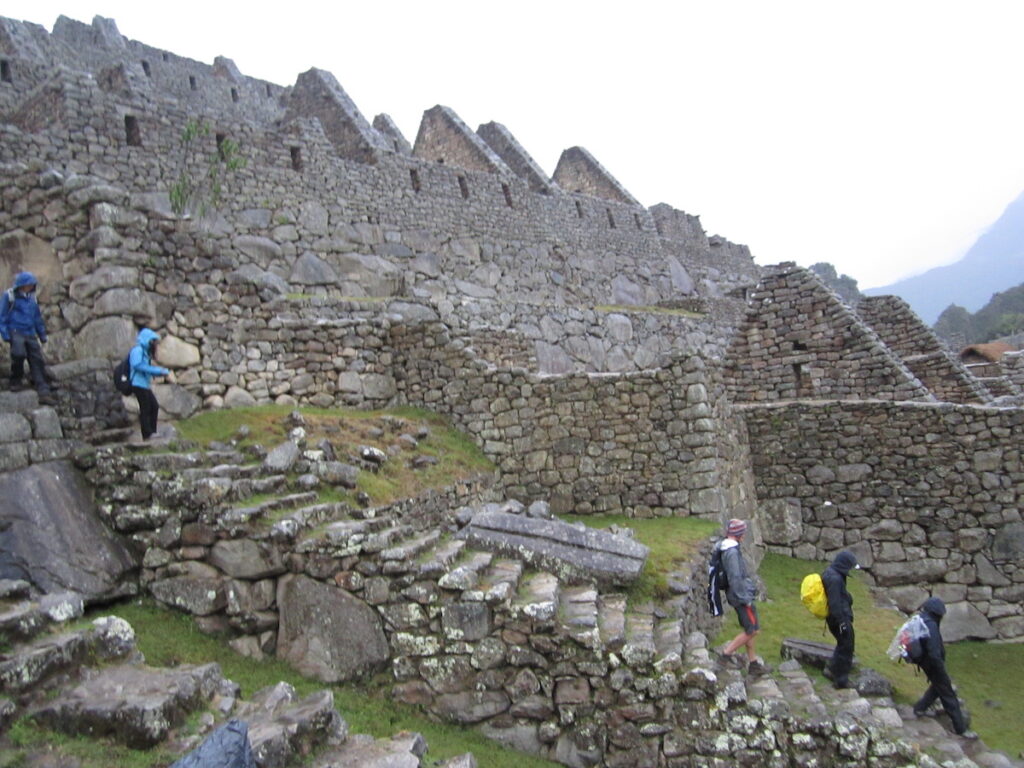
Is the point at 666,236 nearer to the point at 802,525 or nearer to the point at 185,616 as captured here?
the point at 802,525

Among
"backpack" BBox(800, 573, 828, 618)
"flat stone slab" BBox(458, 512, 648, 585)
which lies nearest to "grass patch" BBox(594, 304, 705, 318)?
"flat stone slab" BBox(458, 512, 648, 585)

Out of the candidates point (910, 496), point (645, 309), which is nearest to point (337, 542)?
point (910, 496)

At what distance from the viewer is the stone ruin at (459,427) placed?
261 inches

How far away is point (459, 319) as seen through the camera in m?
19.9

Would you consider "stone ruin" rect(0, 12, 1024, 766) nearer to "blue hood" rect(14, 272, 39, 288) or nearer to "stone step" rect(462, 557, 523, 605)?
"stone step" rect(462, 557, 523, 605)

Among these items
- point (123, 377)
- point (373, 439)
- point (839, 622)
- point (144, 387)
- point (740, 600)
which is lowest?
point (839, 622)

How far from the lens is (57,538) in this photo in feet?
22.8

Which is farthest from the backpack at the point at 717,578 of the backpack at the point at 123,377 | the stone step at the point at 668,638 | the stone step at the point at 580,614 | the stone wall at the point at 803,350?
the stone wall at the point at 803,350

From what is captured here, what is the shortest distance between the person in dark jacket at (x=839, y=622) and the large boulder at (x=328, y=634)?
446 cm

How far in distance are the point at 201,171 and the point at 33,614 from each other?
13.9 m

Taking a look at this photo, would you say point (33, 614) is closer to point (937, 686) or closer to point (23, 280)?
point (23, 280)

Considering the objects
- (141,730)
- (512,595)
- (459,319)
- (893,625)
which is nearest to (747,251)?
(459,319)

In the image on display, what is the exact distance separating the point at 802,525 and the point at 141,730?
10.5 metres

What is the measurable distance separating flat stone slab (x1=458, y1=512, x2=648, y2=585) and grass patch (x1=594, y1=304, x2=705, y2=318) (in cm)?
1608
